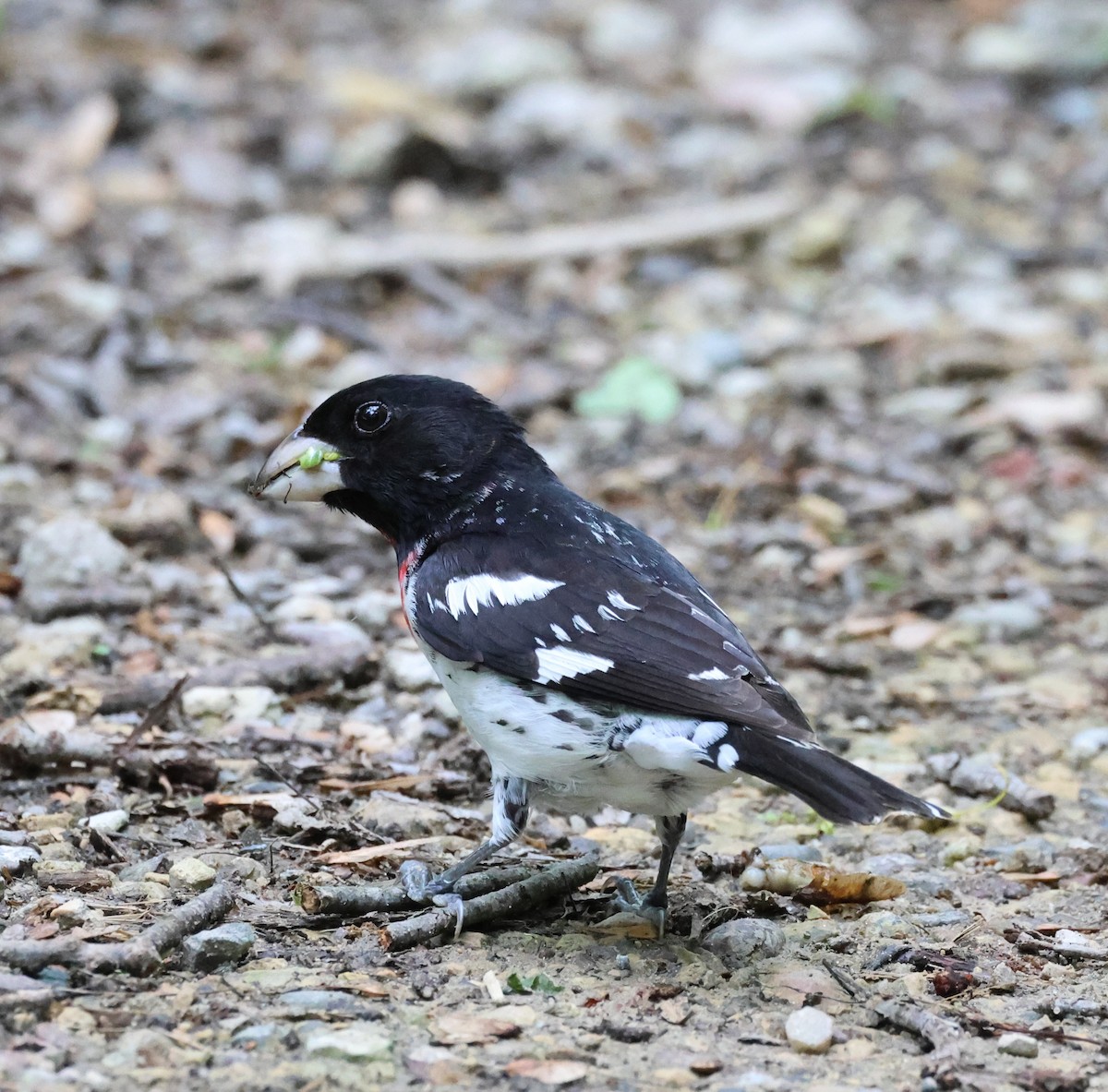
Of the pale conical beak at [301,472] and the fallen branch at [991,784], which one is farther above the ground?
the pale conical beak at [301,472]

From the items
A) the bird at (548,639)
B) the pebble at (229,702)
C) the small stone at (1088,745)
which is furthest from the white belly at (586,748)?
the small stone at (1088,745)

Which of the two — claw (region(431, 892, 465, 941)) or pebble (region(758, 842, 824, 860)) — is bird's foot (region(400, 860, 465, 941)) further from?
pebble (region(758, 842, 824, 860))

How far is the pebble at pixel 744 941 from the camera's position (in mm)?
3680

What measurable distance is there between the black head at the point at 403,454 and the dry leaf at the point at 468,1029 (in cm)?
153

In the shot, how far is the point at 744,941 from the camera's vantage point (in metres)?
3.71

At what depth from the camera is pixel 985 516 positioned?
7027mm

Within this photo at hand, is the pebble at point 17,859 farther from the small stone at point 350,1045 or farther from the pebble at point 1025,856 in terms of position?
the pebble at point 1025,856

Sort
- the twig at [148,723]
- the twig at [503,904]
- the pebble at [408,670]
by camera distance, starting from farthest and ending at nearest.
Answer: the pebble at [408,670]
the twig at [148,723]
the twig at [503,904]

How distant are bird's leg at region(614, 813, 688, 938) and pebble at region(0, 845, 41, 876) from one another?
1411 mm

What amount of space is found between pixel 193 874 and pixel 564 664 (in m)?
0.98

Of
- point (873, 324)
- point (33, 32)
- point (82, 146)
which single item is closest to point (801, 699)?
point (873, 324)

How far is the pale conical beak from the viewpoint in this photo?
14.6 ft

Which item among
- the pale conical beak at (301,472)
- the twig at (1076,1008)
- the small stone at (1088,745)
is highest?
the pale conical beak at (301,472)

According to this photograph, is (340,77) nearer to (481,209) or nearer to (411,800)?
(481,209)
